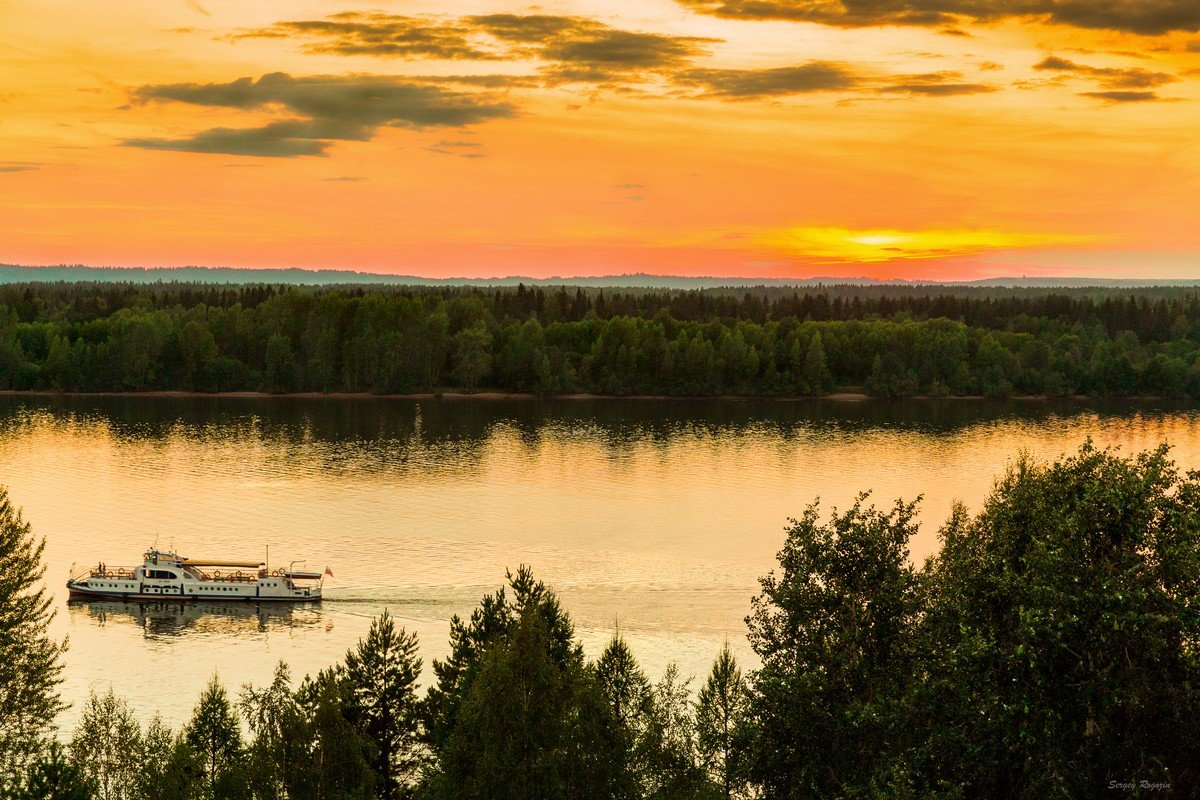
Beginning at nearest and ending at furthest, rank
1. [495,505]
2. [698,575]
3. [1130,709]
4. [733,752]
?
[1130,709]
[733,752]
[698,575]
[495,505]

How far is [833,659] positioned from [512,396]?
145720 mm

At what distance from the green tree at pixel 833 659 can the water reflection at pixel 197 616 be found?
41.6 m

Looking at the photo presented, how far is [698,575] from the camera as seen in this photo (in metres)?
68.4

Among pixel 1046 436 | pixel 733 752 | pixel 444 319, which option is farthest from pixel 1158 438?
pixel 733 752

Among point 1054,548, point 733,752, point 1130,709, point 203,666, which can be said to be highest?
point 1054,548

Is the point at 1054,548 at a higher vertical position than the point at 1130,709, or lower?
higher

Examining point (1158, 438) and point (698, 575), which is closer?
point (698, 575)

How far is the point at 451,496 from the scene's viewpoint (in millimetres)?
91375

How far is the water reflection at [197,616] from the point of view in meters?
62.1

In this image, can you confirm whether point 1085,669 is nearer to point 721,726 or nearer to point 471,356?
point 721,726

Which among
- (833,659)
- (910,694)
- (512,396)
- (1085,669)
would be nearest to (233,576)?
(833,659)

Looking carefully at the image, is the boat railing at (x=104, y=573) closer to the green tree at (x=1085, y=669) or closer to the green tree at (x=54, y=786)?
the green tree at (x=54, y=786)

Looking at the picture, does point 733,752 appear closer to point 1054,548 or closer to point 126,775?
point 1054,548

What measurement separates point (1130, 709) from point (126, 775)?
2581 cm
